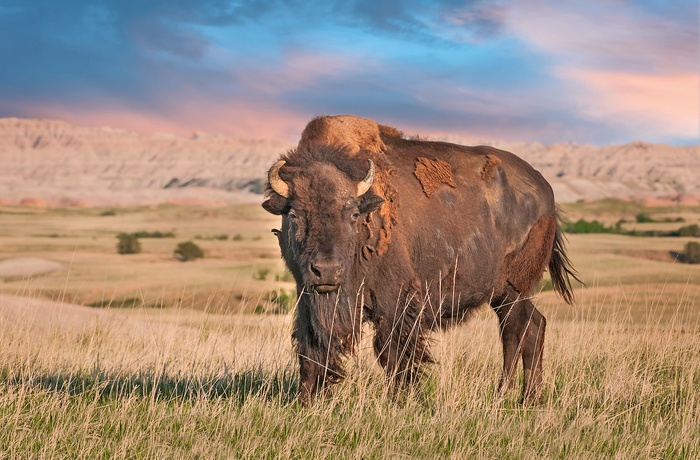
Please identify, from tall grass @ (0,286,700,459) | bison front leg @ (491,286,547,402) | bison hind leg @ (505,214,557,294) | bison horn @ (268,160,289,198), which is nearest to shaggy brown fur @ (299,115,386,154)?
bison horn @ (268,160,289,198)

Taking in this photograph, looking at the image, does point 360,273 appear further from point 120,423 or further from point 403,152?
point 120,423

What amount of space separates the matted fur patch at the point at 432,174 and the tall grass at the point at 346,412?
1683 millimetres

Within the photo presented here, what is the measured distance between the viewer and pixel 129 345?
35.3ft

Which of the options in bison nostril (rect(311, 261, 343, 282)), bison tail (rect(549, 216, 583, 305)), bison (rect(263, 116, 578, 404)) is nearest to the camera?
bison nostril (rect(311, 261, 343, 282))

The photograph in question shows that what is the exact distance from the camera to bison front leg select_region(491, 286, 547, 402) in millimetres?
8984

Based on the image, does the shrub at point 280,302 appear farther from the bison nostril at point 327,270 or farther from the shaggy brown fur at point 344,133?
the bison nostril at point 327,270

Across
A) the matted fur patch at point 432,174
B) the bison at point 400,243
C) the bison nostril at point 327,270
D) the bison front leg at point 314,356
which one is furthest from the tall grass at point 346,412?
the matted fur patch at point 432,174

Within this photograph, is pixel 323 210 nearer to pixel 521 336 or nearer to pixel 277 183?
pixel 277 183

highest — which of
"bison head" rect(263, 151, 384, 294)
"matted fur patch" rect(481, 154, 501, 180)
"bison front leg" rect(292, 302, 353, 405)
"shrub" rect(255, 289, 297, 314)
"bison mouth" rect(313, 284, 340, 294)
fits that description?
"matted fur patch" rect(481, 154, 501, 180)

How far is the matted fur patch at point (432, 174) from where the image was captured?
8156 millimetres

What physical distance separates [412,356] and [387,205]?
1.48 metres

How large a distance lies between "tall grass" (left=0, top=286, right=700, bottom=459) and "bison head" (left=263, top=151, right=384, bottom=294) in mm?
1182

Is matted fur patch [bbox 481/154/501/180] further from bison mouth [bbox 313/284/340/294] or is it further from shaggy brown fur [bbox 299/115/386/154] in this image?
bison mouth [bbox 313/284/340/294]

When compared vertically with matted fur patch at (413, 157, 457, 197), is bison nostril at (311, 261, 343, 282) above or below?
below
